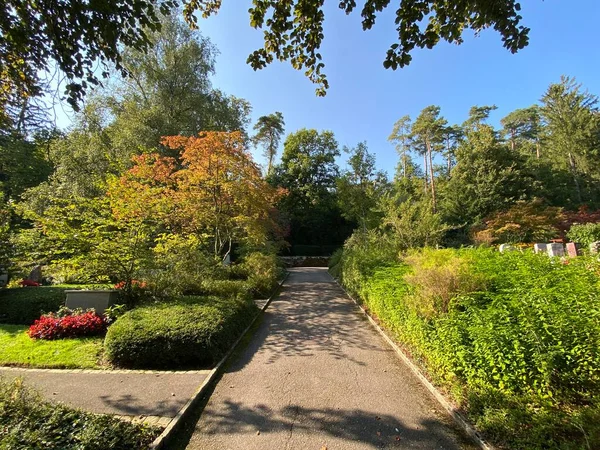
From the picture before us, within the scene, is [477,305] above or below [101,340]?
above

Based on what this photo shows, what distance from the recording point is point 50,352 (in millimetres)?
5188

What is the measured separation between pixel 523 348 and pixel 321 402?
2333 millimetres

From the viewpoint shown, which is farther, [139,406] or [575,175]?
[575,175]

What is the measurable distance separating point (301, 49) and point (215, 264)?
26.7ft

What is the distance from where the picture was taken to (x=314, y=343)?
5816mm

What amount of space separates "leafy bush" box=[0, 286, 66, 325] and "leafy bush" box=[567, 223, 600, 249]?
24918 millimetres

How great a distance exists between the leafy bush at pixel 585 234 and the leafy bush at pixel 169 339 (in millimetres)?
21402

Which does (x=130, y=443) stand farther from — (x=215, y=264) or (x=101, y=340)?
(x=215, y=264)

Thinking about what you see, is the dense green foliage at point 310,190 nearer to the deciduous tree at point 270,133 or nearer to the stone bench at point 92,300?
the deciduous tree at point 270,133

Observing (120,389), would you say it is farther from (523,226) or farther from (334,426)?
(523,226)

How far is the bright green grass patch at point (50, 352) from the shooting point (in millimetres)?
4781

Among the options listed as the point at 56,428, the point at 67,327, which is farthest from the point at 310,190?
the point at 56,428

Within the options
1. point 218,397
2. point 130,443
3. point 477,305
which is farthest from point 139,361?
point 477,305

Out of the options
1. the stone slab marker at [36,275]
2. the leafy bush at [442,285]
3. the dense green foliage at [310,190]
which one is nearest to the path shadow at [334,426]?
the leafy bush at [442,285]
